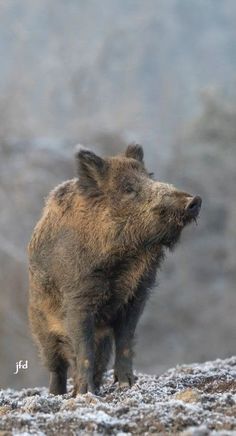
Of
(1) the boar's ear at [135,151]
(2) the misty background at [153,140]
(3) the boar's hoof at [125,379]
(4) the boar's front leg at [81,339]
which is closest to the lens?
(4) the boar's front leg at [81,339]

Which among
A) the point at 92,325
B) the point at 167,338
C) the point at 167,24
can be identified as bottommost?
the point at 92,325

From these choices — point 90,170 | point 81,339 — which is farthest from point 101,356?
point 90,170

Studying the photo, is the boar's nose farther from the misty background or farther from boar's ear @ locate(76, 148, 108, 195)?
the misty background

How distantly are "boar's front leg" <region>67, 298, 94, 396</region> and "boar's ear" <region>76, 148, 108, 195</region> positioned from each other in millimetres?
831

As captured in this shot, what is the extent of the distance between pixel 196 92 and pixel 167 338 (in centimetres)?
516

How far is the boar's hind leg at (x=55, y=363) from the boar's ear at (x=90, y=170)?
1.16 m

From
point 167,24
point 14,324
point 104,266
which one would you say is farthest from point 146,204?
point 167,24

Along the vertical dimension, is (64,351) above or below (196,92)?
below

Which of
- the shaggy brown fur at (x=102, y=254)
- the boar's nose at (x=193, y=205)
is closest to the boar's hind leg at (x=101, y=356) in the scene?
the shaggy brown fur at (x=102, y=254)

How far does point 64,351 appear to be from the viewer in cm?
730

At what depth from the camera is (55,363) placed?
7.47 metres

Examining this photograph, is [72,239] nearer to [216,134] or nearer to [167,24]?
[216,134]

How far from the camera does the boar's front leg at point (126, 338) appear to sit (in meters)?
6.91

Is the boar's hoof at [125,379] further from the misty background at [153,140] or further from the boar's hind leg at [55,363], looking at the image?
the misty background at [153,140]
